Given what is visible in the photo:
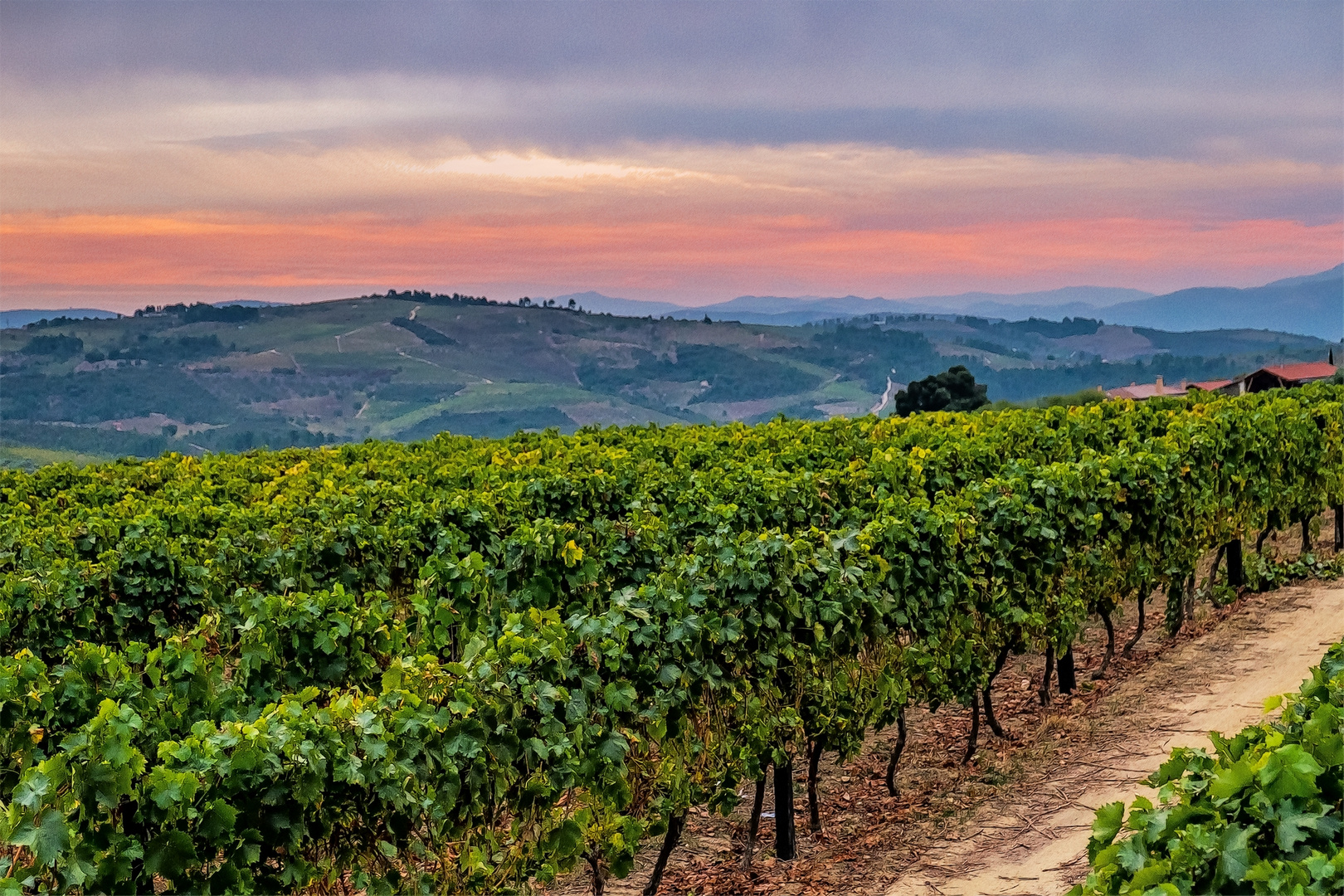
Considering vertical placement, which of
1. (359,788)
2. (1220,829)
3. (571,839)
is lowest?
(571,839)

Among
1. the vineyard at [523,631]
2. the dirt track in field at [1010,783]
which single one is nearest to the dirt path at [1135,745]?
the dirt track in field at [1010,783]

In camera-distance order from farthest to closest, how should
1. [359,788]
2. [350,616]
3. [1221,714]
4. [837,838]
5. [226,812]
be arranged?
1. [1221,714]
2. [837,838]
3. [350,616]
4. [359,788]
5. [226,812]

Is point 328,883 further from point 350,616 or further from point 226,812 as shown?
point 350,616

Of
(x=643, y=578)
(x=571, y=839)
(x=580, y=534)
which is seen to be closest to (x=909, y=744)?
(x=643, y=578)

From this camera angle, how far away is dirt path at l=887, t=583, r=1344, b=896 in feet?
23.3

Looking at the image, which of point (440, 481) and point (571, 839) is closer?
point (571, 839)

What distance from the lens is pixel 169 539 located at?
10.8 m

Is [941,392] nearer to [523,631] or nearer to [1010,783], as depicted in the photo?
[1010,783]

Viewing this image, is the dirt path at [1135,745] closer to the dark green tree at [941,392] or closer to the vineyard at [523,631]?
the vineyard at [523,631]

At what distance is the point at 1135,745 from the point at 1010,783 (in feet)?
4.20

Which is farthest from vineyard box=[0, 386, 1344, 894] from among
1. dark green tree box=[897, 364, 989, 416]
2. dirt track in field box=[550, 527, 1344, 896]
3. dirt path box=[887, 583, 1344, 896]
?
dark green tree box=[897, 364, 989, 416]

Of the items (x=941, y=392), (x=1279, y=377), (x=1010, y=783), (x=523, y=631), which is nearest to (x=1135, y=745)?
(x=1010, y=783)

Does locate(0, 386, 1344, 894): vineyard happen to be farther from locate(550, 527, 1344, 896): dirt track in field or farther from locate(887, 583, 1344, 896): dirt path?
locate(887, 583, 1344, 896): dirt path

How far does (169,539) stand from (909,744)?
7.13 meters
